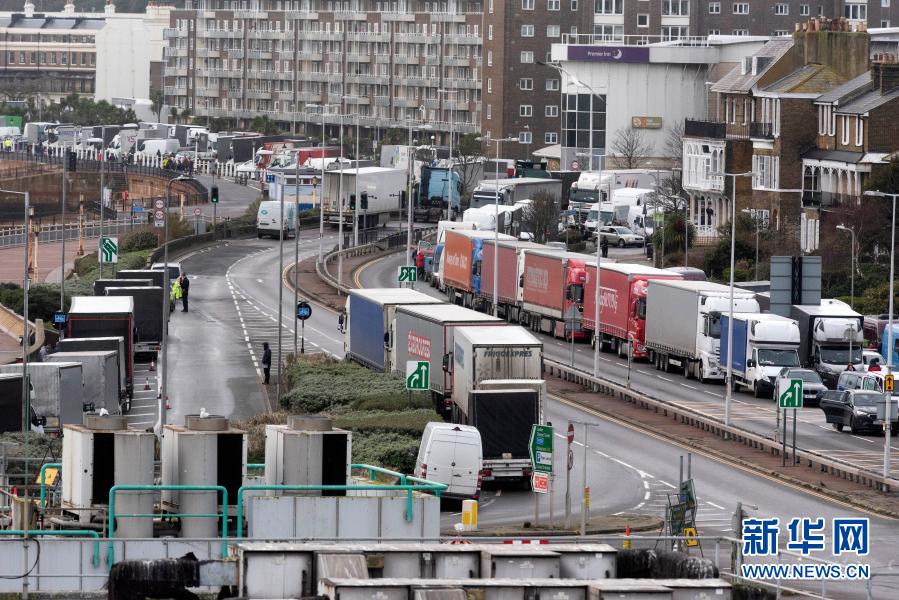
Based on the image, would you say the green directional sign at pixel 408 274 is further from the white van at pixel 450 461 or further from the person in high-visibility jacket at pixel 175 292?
the white van at pixel 450 461

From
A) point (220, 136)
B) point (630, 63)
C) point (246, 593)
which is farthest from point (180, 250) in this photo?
point (246, 593)

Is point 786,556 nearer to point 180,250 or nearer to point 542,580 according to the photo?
point 542,580

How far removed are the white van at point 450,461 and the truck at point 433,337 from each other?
364 inches

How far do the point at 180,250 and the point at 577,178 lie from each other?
3457cm

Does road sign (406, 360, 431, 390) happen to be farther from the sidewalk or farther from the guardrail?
the sidewalk

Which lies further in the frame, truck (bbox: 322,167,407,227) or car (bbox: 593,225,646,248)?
truck (bbox: 322,167,407,227)

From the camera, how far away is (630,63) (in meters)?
148

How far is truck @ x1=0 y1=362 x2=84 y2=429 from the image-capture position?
53.3 m

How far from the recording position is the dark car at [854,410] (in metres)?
56.2

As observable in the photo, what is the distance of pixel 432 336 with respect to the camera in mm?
55469

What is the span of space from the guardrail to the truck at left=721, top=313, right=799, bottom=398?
11.8ft

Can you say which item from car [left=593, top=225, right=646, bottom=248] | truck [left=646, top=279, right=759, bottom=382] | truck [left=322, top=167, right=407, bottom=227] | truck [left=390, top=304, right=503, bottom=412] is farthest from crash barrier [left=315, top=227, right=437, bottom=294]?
truck [left=390, top=304, right=503, bottom=412]

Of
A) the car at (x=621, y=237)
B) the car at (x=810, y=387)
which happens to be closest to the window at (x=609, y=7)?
the car at (x=621, y=237)

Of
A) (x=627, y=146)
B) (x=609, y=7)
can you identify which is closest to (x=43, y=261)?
(x=627, y=146)
